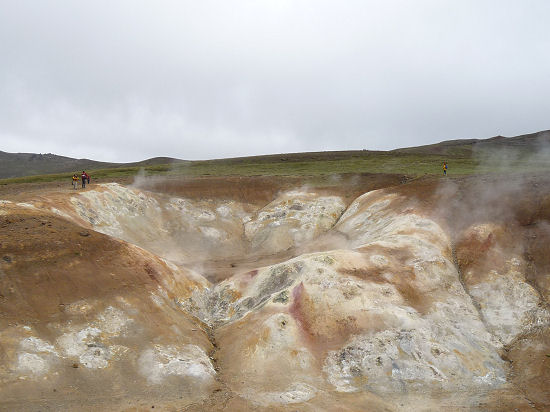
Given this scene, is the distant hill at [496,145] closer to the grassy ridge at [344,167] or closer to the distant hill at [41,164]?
the grassy ridge at [344,167]

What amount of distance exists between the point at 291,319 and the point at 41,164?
18599 cm

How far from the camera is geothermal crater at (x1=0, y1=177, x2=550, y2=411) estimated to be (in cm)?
1834

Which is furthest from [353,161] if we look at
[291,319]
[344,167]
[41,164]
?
[41,164]

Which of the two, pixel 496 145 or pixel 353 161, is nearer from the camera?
pixel 353 161

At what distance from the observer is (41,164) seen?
580 feet

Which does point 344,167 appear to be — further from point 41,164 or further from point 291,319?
point 41,164

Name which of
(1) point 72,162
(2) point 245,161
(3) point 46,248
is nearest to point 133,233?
(3) point 46,248

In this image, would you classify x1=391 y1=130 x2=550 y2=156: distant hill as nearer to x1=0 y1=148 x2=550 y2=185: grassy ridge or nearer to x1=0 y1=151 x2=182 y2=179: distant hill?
x1=0 y1=148 x2=550 y2=185: grassy ridge

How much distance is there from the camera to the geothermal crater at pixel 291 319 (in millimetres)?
18344

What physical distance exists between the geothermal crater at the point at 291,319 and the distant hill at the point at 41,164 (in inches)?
5156

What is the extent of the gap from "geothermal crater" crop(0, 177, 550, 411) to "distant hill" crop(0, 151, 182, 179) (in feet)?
430

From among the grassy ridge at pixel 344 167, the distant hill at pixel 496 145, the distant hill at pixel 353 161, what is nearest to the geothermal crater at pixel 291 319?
the grassy ridge at pixel 344 167

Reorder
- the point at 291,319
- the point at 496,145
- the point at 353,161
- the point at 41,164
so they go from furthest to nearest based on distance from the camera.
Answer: the point at 41,164 → the point at 496,145 → the point at 353,161 → the point at 291,319

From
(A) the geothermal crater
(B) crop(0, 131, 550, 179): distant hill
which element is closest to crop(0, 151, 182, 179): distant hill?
(B) crop(0, 131, 550, 179): distant hill
